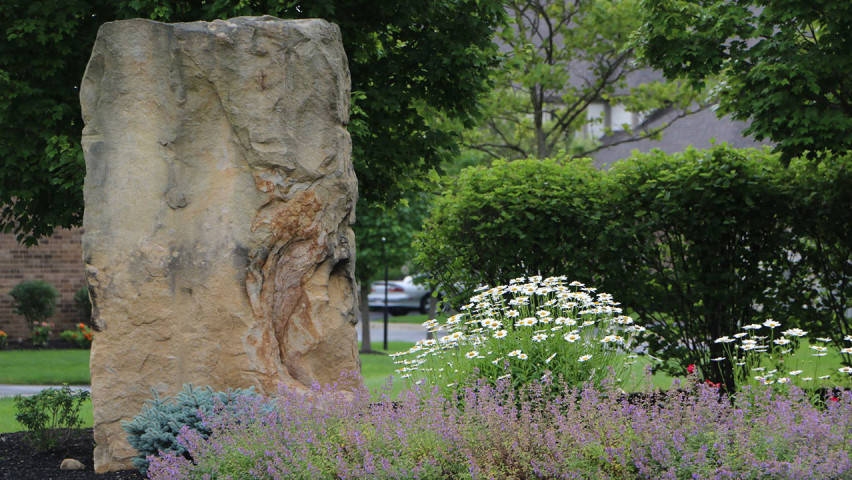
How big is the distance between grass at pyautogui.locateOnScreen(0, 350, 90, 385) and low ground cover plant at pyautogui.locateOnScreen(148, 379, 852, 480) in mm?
8088

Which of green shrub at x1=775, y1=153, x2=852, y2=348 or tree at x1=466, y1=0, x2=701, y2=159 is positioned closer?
green shrub at x1=775, y1=153, x2=852, y2=348

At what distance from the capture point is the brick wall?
55.1 ft

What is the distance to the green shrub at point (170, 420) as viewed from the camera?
4965 mm

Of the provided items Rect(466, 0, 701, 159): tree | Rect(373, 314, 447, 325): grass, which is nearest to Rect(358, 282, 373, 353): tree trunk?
Rect(466, 0, 701, 159): tree

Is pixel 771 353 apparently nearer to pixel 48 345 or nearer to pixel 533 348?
pixel 533 348

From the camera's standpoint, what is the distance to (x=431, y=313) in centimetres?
2144

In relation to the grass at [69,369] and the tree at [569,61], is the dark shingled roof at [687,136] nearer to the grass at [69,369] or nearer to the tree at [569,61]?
the tree at [569,61]

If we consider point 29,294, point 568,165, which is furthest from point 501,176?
point 29,294

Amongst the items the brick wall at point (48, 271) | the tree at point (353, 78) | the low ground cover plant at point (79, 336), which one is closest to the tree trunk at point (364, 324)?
the low ground cover plant at point (79, 336)

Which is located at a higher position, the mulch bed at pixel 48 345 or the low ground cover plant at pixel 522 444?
the low ground cover plant at pixel 522 444

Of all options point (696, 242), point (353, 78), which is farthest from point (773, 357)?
point (353, 78)

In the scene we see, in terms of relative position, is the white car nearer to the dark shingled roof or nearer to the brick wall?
the dark shingled roof

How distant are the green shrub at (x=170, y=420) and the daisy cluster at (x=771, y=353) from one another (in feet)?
11.4

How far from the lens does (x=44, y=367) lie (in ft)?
44.5
